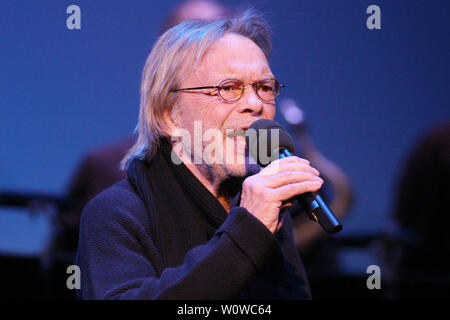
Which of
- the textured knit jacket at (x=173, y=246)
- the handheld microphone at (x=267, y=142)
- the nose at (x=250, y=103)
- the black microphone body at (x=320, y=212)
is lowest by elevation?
the textured knit jacket at (x=173, y=246)

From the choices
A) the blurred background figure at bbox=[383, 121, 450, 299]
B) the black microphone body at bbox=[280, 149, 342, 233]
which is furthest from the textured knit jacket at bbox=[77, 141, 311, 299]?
the blurred background figure at bbox=[383, 121, 450, 299]

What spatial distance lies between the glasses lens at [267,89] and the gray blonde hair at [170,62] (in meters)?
0.18

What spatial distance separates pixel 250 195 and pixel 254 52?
53cm

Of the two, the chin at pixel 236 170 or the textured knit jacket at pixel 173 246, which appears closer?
the textured knit jacket at pixel 173 246

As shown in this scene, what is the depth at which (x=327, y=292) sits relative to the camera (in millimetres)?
2779

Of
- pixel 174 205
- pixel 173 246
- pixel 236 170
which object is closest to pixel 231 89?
pixel 236 170

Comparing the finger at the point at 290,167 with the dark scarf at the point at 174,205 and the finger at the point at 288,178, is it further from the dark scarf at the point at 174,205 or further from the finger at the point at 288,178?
the dark scarf at the point at 174,205

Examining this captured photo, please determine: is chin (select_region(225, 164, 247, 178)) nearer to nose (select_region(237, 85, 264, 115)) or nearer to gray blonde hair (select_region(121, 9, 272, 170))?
nose (select_region(237, 85, 264, 115))

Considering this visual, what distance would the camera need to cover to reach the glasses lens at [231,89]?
60.5 inches

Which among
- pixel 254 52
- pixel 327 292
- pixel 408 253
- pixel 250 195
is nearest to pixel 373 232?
pixel 408 253

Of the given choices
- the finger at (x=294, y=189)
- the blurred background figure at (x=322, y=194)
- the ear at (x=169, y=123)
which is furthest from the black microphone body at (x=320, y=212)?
the blurred background figure at (x=322, y=194)

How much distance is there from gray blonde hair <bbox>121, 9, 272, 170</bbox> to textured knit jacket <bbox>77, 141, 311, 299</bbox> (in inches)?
2.9

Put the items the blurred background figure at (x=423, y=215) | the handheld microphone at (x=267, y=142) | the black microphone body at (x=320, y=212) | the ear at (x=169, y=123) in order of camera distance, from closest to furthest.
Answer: the black microphone body at (x=320, y=212)
the handheld microphone at (x=267, y=142)
the ear at (x=169, y=123)
the blurred background figure at (x=423, y=215)
